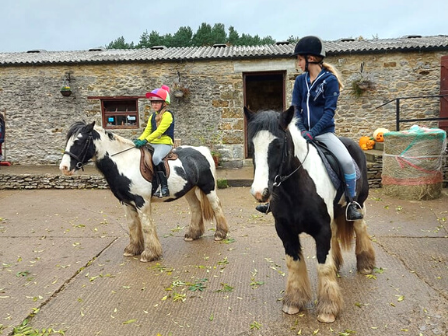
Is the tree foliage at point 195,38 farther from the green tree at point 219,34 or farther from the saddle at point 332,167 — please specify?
the saddle at point 332,167

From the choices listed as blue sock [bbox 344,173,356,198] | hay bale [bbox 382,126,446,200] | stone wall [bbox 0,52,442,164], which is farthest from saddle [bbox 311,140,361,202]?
stone wall [bbox 0,52,442,164]

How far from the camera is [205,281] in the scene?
12.7 feet

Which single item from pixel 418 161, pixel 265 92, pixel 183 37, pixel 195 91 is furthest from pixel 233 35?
pixel 418 161

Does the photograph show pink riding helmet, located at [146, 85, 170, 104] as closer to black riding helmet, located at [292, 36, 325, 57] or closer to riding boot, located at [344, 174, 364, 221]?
black riding helmet, located at [292, 36, 325, 57]

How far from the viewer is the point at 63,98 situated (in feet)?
38.5

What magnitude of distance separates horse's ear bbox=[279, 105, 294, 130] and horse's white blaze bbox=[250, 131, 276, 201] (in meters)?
0.14

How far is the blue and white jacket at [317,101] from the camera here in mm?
3057

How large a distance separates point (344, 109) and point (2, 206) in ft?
33.2

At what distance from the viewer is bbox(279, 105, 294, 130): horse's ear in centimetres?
249

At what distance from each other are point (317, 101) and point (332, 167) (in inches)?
25.1

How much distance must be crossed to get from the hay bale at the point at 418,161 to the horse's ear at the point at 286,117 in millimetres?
6108

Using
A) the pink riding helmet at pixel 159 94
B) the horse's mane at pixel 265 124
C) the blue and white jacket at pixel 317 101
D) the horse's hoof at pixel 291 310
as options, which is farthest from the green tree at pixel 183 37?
the horse's hoof at pixel 291 310

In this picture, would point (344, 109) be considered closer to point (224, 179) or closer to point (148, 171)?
point (224, 179)

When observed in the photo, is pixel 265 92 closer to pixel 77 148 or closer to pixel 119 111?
pixel 119 111
